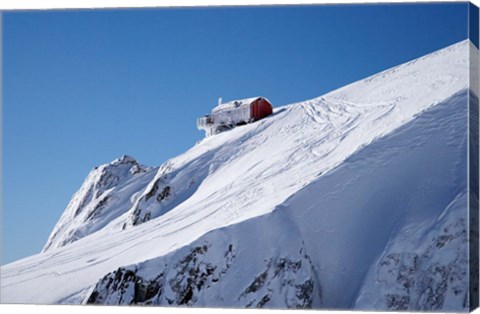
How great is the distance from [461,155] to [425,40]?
305 centimetres

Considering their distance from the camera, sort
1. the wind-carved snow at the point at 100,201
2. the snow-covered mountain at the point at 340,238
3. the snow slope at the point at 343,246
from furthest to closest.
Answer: the wind-carved snow at the point at 100,201, the snow slope at the point at 343,246, the snow-covered mountain at the point at 340,238

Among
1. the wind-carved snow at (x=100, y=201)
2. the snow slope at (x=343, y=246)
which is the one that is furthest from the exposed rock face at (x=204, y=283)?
the wind-carved snow at (x=100, y=201)

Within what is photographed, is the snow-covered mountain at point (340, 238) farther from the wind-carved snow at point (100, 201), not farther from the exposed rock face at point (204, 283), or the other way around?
the wind-carved snow at point (100, 201)

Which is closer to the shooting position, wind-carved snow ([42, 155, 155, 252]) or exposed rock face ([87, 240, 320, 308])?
exposed rock face ([87, 240, 320, 308])

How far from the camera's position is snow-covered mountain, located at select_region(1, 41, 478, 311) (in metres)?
16.0

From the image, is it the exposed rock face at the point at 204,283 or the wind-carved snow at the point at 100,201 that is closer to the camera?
the exposed rock face at the point at 204,283

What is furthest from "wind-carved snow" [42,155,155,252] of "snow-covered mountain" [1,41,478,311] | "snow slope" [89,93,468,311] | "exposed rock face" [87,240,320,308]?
"snow slope" [89,93,468,311]

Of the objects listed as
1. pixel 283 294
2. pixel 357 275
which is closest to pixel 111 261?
pixel 283 294

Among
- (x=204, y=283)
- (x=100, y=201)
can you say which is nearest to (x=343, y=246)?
(x=204, y=283)

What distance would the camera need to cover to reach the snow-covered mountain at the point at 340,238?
1600 cm

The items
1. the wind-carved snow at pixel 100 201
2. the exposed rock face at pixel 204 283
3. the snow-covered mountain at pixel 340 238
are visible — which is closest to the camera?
the snow-covered mountain at pixel 340 238

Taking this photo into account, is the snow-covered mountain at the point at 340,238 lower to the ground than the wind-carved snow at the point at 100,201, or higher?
higher

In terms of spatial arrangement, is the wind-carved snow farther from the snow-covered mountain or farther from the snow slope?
the snow slope

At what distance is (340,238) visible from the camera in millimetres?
17359
